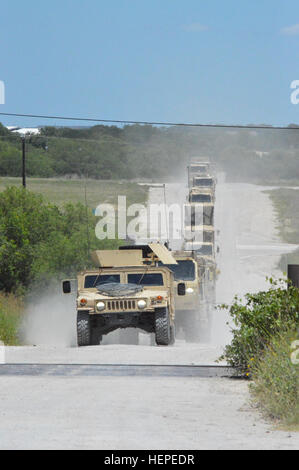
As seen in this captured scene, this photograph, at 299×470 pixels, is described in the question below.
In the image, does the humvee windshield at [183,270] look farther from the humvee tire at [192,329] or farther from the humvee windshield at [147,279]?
the humvee windshield at [147,279]

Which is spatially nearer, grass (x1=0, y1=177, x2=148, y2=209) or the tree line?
grass (x1=0, y1=177, x2=148, y2=209)

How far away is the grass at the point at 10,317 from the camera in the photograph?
27961mm

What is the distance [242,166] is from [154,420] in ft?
387

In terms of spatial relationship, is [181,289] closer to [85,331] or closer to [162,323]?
[162,323]

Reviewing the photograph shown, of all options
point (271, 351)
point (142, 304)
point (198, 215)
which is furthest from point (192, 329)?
point (198, 215)

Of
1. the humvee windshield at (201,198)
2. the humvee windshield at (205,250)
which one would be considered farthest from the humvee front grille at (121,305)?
the humvee windshield at (201,198)

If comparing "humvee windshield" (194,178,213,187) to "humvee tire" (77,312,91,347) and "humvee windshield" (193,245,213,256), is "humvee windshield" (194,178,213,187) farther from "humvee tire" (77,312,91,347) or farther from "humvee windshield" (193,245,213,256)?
"humvee tire" (77,312,91,347)

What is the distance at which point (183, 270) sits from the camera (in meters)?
26.0

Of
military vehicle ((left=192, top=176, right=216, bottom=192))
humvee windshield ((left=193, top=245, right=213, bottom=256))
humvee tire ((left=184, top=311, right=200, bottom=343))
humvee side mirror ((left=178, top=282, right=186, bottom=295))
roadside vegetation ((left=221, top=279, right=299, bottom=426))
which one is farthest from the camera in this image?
military vehicle ((left=192, top=176, right=216, bottom=192))

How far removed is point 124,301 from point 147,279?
134 centimetres

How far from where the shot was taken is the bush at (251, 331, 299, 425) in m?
11.3

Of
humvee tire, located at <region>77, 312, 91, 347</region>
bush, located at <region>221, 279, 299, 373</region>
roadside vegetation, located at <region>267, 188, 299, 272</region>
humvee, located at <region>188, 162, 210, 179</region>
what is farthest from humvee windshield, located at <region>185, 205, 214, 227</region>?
bush, located at <region>221, 279, 299, 373</region>

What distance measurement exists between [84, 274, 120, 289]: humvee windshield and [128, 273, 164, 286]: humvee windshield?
0.37 m
